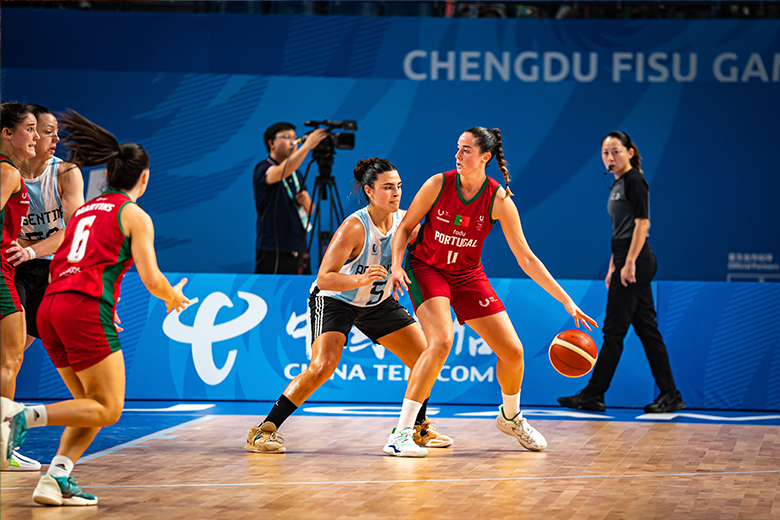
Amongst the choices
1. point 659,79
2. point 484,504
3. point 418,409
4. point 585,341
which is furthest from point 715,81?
point 484,504

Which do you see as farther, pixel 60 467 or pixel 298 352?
pixel 298 352

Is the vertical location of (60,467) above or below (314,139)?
below

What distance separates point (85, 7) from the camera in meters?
10.3

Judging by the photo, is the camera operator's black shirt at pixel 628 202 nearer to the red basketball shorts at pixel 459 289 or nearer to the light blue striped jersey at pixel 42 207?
the red basketball shorts at pixel 459 289

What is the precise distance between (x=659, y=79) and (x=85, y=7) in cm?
684

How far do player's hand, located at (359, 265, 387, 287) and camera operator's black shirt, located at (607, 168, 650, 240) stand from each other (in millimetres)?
2928

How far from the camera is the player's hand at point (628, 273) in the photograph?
6816mm

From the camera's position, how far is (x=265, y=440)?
516 cm

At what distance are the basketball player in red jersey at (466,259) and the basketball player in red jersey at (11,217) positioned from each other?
6.79ft

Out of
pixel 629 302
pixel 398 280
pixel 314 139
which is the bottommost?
pixel 629 302

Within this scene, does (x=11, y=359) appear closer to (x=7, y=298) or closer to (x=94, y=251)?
(x=7, y=298)

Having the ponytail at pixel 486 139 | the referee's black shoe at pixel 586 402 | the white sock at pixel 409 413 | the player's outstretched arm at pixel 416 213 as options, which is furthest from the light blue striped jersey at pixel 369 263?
the referee's black shoe at pixel 586 402

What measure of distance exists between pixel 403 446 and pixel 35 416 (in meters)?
2.15

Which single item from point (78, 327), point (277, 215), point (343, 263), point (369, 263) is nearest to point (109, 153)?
point (78, 327)
